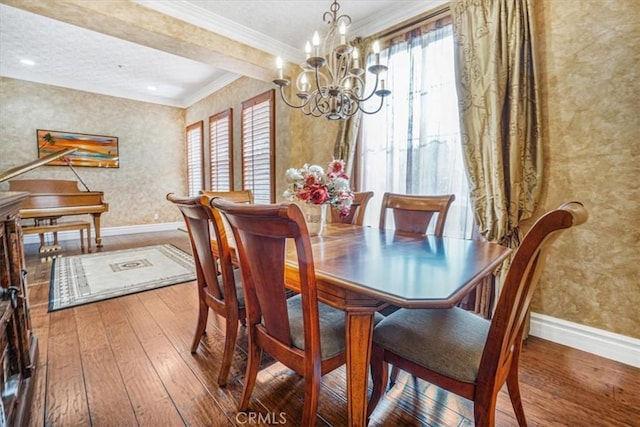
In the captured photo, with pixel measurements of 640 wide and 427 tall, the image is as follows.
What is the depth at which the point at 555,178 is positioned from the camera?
196cm

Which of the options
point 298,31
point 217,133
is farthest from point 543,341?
point 217,133

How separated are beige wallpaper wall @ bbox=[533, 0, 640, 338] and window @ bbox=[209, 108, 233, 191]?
444 cm

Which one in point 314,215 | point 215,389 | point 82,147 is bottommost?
point 215,389

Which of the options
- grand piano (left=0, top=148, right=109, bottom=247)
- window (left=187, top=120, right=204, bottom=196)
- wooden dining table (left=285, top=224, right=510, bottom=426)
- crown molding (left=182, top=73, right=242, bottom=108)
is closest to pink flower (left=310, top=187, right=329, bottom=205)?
wooden dining table (left=285, top=224, right=510, bottom=426)

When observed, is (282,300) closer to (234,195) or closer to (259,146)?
(234,195)

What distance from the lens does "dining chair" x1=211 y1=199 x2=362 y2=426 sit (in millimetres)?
932

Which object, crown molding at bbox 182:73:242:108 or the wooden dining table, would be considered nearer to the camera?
the wooden dining table

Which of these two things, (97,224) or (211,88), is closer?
(97,224)

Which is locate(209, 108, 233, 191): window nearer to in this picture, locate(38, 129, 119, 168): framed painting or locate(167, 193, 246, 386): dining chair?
locate(38, 129, 119, 168): framed painting

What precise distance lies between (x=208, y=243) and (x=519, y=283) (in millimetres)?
1347

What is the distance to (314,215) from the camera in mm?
1913

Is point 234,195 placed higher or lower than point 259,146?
lower

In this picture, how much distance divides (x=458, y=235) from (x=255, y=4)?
283 centimetres

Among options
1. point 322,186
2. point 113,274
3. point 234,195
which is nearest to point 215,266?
point 322,186
